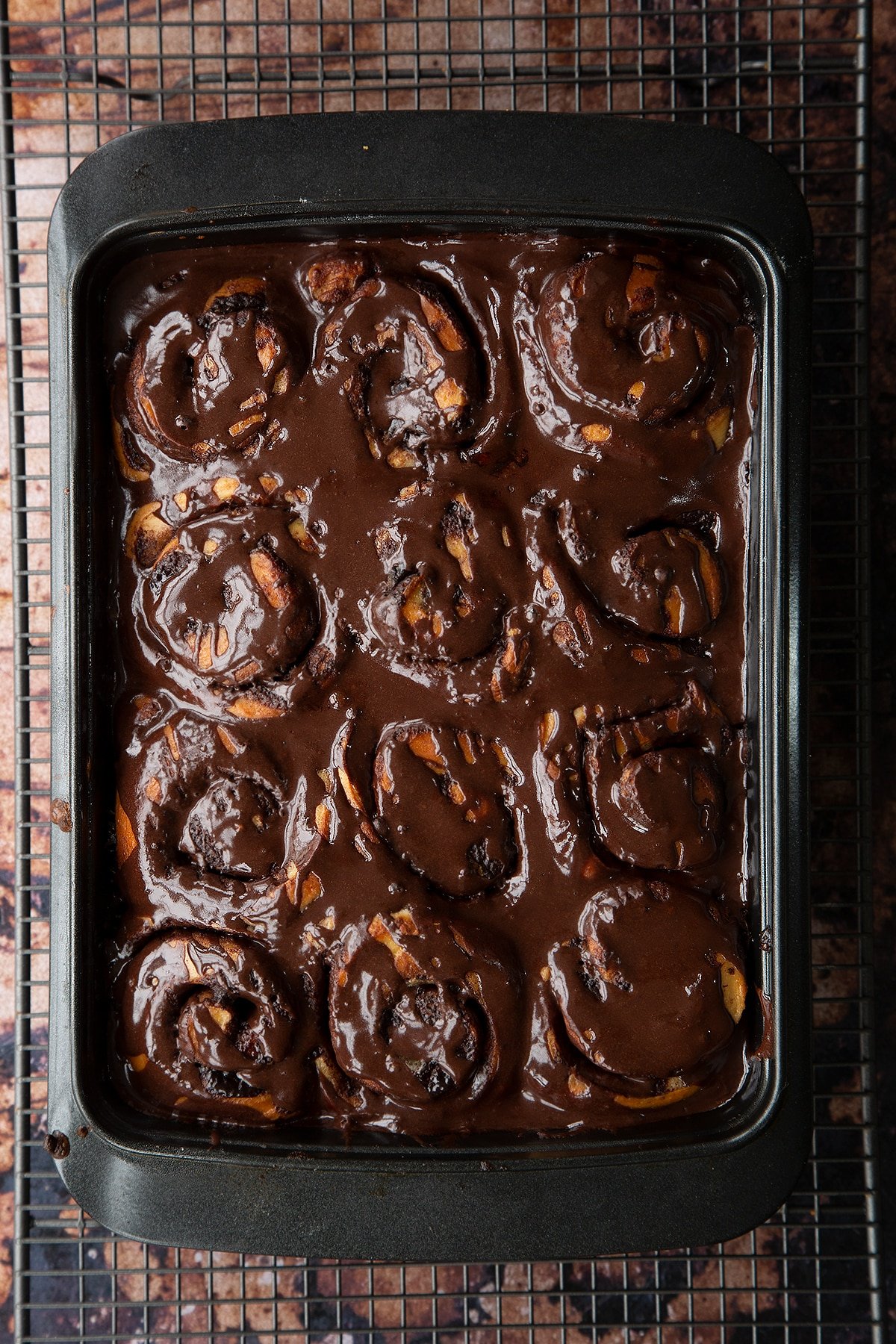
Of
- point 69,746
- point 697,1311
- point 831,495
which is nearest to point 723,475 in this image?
point 831,495

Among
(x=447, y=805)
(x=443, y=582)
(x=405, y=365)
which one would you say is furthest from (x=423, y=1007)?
(x=405, y=365)

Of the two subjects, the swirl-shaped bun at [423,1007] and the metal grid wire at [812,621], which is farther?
the metal grid wire at [812,621]

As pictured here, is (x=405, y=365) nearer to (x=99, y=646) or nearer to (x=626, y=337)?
(x=626, y=337)

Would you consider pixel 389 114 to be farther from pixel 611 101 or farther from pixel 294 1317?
pixel 294 1317

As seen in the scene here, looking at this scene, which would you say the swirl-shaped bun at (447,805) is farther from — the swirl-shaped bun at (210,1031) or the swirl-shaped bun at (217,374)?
the swirl-shaped bun at (217,374)

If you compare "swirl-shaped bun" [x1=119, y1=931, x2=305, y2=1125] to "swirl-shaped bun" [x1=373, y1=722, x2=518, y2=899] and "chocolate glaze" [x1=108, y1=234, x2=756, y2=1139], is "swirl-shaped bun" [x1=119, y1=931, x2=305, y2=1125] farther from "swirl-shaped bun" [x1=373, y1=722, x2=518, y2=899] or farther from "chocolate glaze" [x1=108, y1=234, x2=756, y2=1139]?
"swirl-shaped bun" [x1=373, y1=722, x2=518, y2=899]

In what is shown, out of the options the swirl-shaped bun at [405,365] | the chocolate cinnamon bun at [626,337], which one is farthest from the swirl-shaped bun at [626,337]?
the swirl-shaped bun at [405,365]

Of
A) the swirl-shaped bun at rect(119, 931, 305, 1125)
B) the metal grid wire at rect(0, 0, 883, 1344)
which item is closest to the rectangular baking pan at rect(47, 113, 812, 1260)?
the swirl-shaped bun at rect(119, 931, 305, 1125)
